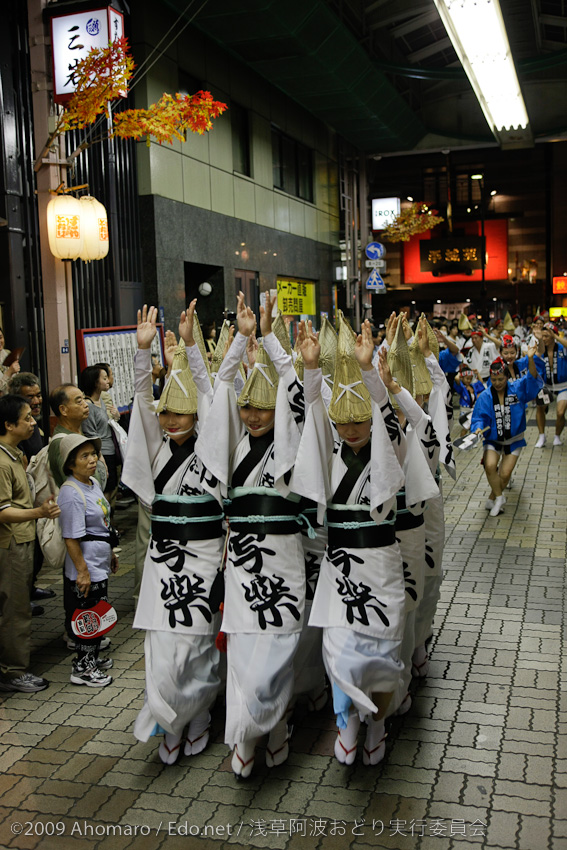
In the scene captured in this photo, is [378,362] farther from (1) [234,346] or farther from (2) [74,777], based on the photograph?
(2) [74,777]

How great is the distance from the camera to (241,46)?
1462cm

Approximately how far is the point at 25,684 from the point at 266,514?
2285mm

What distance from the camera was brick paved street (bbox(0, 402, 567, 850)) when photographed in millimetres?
3648

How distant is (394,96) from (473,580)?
53.8 feet

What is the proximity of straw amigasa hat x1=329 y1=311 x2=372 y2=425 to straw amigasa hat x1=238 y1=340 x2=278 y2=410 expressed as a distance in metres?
0.37

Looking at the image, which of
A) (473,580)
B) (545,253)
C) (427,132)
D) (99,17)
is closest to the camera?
(473,580)

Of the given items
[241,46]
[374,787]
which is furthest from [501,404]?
[241,46]

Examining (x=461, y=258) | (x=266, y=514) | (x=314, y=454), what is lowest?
(x=266, y=514)

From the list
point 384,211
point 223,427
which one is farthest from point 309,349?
point 384,211

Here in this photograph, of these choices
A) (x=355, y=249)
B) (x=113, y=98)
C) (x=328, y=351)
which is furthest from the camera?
(x=355, y=249)

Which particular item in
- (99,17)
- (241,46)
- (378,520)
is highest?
(241,46)

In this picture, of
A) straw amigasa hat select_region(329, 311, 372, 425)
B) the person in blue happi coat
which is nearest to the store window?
the person in blue happi coat

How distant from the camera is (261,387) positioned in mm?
4363

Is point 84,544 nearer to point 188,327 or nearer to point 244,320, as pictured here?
point 188,327
